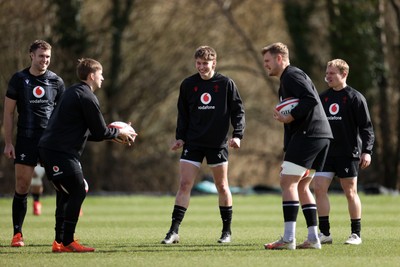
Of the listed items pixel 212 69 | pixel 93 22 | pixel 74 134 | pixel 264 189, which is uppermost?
pixel 93 22

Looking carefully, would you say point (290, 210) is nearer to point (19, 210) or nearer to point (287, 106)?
point (287, 106)

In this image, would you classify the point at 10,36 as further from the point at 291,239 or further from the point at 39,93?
the point at 291,239

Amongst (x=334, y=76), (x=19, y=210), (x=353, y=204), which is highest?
(x=334, y=76)

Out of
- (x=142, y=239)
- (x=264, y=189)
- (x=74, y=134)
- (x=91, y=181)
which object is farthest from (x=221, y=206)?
(x=91, y=181)

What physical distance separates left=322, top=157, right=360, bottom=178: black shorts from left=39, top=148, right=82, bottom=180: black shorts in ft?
9.76

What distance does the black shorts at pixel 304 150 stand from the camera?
10117mm

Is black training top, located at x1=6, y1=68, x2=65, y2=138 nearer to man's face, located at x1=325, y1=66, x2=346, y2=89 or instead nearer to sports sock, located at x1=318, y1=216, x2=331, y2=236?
man's face, located at x1=325, y1=66, x2=346, y2=89

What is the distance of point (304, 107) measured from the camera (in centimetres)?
1000

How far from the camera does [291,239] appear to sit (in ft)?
33.3

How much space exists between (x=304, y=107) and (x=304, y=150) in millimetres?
451

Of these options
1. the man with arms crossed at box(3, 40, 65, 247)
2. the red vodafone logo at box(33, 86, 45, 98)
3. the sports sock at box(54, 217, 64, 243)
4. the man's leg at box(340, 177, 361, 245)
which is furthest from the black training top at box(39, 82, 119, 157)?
the man's leg at box(340, 177, 361, 245)

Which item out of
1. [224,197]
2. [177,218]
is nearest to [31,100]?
[177,218]

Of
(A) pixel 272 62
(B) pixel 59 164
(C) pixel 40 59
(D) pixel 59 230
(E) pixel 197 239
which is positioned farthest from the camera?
(E) pixel 197 239

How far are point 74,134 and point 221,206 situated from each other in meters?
2.28
